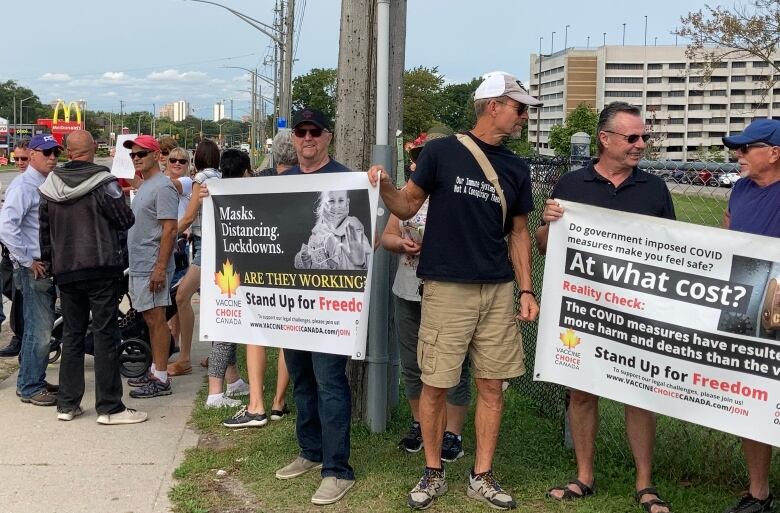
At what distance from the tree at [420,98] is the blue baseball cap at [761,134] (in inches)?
2940

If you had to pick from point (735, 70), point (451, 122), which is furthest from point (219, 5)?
point (735, 70)

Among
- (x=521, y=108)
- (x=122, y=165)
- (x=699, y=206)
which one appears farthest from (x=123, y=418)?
(x=122, y=165)

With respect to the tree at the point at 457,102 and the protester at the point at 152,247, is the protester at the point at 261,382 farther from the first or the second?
the tree at the point at 457,102

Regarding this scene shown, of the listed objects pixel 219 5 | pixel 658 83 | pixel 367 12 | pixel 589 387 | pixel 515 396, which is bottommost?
pixel 515 396

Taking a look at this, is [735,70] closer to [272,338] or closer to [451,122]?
[451,122]

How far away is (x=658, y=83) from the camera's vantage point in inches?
6501

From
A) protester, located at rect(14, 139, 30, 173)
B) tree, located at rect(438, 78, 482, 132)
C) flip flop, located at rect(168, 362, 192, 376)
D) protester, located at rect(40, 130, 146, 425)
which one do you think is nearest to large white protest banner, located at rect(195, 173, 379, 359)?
protester, located at rect(40, 130, 146, 425)

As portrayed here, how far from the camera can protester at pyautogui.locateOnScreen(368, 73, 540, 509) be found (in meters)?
4.30

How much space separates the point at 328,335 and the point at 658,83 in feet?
562

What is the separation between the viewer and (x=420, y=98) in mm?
85312

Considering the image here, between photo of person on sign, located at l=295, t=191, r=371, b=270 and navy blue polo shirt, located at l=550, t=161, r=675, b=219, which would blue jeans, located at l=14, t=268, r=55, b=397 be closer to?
photo of person on sign, located at l=295, t=191, r=371, b=270

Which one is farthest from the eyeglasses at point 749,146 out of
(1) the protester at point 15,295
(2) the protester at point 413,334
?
(1) the protester at point 15,295

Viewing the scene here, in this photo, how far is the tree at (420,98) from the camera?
81.8 meters

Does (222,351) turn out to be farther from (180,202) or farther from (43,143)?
(180,202)
